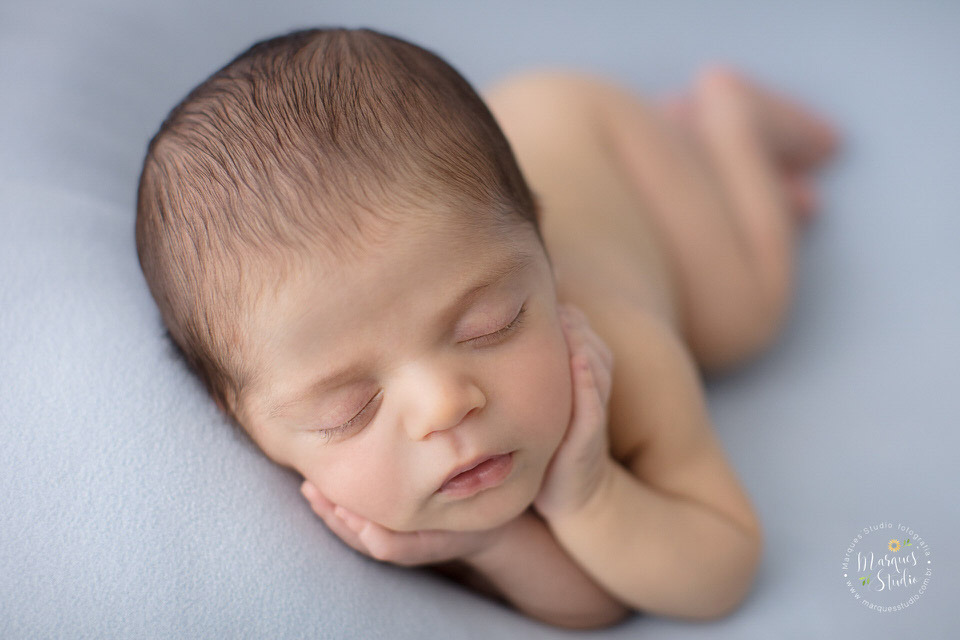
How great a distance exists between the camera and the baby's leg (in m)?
1.49

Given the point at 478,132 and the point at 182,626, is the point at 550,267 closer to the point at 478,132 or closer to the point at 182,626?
the point at 478,132

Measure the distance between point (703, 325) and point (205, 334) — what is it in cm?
92

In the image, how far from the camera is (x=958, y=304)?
1478 millimetres

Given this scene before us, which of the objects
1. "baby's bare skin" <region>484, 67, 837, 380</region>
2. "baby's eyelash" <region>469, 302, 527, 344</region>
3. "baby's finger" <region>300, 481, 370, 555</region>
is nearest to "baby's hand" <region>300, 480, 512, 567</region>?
"baby's finger" <region>300, 481, 370, 555</region>

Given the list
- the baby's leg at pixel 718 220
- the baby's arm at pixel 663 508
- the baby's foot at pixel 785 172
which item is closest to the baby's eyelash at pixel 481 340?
the baby's arm at pixel 663 508

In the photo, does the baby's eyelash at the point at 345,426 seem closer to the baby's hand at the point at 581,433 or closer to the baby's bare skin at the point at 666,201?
the baby's hand at the point at 581,433

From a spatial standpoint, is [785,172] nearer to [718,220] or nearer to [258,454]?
[718,220]

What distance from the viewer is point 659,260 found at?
4.70ft

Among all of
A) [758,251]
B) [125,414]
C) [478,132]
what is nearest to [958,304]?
[758,251]

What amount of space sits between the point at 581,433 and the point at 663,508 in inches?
7.5

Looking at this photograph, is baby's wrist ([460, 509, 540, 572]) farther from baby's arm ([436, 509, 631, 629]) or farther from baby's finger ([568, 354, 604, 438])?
baby's finger ([568, 354, 604, 438])

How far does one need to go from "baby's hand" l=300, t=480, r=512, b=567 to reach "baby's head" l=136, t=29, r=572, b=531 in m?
0.03

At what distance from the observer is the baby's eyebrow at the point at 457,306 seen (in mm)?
827

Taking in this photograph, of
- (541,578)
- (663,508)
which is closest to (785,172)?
(663,508)
